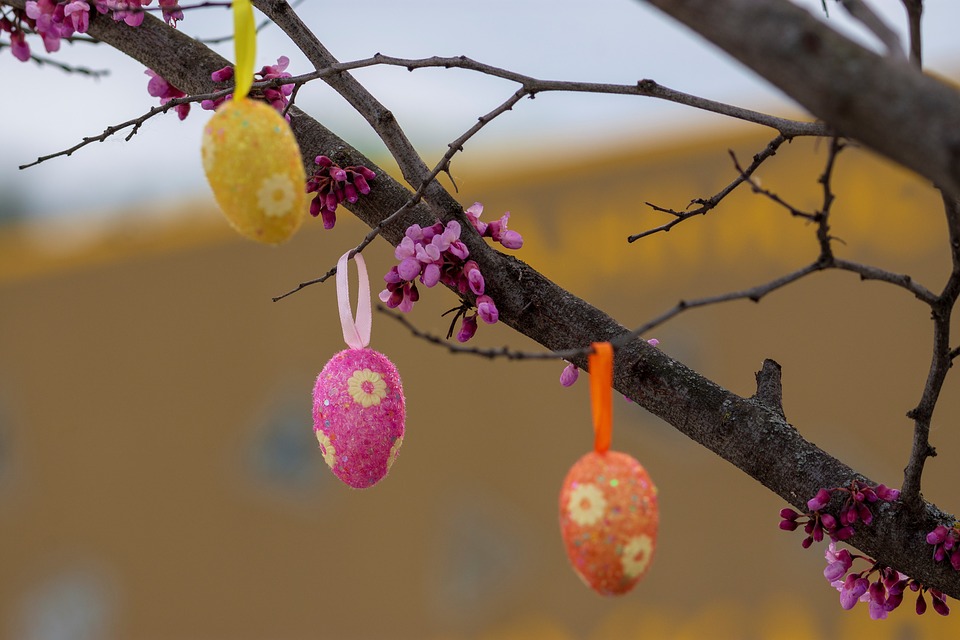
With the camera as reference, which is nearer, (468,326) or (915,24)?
(915,24)

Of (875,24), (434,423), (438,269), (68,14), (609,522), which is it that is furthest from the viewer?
(434,423)

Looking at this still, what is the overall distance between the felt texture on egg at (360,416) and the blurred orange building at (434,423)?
1835 mm

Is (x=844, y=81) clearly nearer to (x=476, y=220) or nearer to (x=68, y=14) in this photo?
(x=476, y=220)

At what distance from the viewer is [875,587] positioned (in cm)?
97

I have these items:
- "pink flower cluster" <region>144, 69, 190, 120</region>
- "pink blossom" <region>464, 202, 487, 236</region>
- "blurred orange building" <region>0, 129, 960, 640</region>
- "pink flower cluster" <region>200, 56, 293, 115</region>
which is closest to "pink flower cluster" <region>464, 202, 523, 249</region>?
"pink blossom" <region>464, 202, 487, 236</region>

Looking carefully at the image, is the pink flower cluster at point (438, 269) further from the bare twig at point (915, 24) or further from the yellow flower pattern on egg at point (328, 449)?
the bare twig at point (915, 24)

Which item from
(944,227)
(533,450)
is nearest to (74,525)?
(533,450)

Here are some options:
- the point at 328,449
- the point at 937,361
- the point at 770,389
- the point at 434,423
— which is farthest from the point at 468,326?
the point at 434,423

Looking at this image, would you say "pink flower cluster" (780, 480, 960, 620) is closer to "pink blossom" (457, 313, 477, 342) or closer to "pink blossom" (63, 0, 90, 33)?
"pink blossom" (457, 313, 477, 342)

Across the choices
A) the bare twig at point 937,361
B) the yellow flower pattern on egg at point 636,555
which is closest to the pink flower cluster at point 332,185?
the yellow flower pattern on egg at point 636,555

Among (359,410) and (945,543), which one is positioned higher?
(945,543)

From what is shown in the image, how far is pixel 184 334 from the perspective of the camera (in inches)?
149

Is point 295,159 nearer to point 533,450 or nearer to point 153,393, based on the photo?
point 533,450

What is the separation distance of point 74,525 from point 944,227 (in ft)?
9.99
